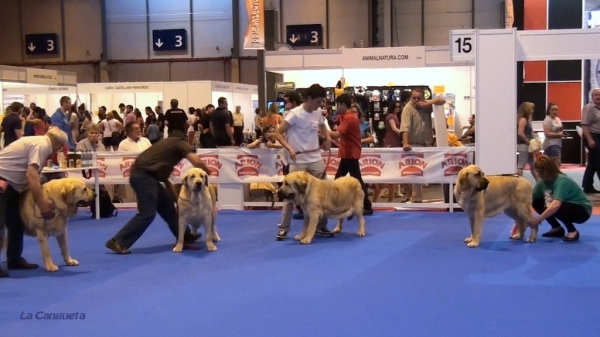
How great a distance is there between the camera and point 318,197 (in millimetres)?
7176

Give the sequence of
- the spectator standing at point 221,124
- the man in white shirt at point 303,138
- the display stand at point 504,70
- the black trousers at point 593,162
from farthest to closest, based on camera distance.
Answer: the spectator standing at point 221,124 < the black trousers at point 593,162 < the display stand at point 504,70 < the man in white shirt at point 303,138

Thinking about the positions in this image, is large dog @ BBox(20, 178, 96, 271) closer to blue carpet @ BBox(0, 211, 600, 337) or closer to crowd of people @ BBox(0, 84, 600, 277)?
crowd of people @ BBox(0, 84, 600, 277)

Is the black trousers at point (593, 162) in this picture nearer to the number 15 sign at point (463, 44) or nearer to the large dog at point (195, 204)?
the number 15 sign at point (463, 44)

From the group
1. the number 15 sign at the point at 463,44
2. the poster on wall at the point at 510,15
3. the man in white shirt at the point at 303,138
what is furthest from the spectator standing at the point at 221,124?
the poster on wall at the point at 510,15

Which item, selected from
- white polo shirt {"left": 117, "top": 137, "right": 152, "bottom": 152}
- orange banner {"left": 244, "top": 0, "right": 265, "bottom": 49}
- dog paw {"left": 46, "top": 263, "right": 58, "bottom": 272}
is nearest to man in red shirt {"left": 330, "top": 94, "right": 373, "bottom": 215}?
white polo shirt {"left": 117, "top": 137, "right": 152, "bottom": 152}

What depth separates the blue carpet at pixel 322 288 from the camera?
419cm

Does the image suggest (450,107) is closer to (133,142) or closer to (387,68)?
(387,68)

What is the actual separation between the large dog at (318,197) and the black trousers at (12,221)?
250cm

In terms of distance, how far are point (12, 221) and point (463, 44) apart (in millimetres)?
6212

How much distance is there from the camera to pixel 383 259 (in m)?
6.37

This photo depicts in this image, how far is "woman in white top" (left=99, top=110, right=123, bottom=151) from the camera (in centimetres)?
1515

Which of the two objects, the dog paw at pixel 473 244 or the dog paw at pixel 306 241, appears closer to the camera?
the dog paw at pixel 473 244

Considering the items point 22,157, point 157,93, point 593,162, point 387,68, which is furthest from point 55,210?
point 157,93

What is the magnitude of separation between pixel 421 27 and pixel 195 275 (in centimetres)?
2094
